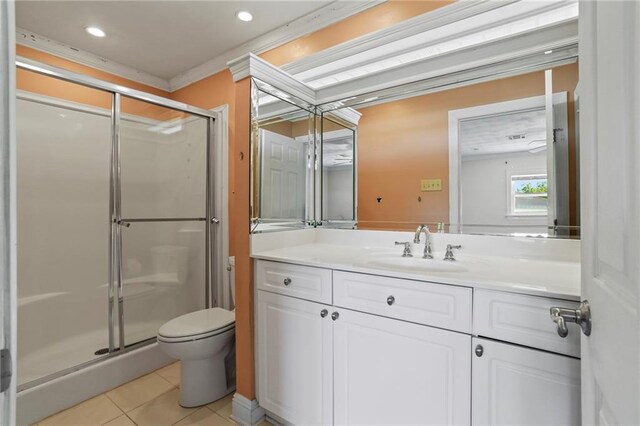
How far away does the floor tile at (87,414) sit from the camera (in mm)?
1616

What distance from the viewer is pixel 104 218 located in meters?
2.49

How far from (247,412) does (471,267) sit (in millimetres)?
Answer: 1337

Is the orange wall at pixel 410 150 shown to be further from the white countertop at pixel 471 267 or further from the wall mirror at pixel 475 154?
the white countertop at pixel 471 267

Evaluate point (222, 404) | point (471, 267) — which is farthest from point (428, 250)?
point (222, 404)

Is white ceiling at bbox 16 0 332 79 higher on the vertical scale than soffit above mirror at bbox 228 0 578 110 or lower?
higher

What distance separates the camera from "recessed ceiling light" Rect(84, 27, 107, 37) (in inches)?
86.4

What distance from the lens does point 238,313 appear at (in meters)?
1.65

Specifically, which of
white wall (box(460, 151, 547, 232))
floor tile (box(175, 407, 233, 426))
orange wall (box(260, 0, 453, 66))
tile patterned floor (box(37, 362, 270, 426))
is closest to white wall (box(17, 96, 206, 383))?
tile patterned floor (box(37, 362, 270, 426))

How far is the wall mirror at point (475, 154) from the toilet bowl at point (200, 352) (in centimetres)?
110

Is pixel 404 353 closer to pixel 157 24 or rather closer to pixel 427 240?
pixel 427 240

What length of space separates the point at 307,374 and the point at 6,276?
4.06 feet

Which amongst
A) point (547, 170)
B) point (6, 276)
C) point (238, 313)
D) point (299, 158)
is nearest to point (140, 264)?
point (238, 313)

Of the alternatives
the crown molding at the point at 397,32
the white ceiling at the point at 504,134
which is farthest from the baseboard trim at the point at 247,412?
the crown molding at the point at 397,32

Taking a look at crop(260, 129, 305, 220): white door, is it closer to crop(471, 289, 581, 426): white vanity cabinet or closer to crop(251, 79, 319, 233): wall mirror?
crop(251, 79, 319, 233): wall mirror
